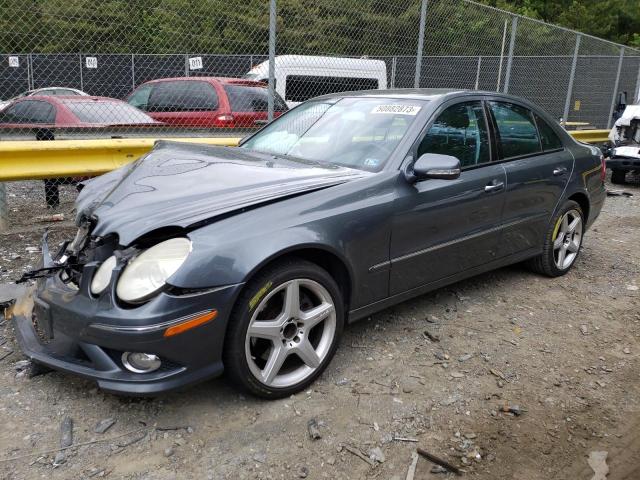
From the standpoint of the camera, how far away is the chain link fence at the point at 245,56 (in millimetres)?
6301

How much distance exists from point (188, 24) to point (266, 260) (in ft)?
16.4

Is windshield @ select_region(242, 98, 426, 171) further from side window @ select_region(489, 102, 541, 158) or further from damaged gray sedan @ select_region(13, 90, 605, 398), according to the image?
side window @ select_region(489, 102, 541, 158)

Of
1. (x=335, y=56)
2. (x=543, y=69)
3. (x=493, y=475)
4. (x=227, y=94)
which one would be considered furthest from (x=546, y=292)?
(x=543, y=69)

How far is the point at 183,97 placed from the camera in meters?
8.50

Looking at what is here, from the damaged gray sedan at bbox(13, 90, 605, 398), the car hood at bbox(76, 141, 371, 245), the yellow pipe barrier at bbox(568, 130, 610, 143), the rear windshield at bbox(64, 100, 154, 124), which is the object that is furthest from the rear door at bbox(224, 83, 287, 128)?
the yellow pipe barrier at bbox(568, 130, 610, 143)

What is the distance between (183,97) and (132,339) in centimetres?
680

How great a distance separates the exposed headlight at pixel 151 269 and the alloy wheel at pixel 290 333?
449 millimetres

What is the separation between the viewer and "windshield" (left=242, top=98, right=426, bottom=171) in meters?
3.48

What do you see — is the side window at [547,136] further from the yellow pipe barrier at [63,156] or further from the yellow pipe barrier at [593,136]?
the yellow pipe barrier at [593,136]

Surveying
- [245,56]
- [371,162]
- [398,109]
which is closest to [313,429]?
[371,162]

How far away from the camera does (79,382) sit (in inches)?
115

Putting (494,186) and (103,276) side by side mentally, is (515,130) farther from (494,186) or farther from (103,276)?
(103,276)

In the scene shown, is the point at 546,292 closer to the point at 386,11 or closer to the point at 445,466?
the point at 445,466

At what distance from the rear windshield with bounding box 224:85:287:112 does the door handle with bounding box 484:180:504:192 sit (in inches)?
183
